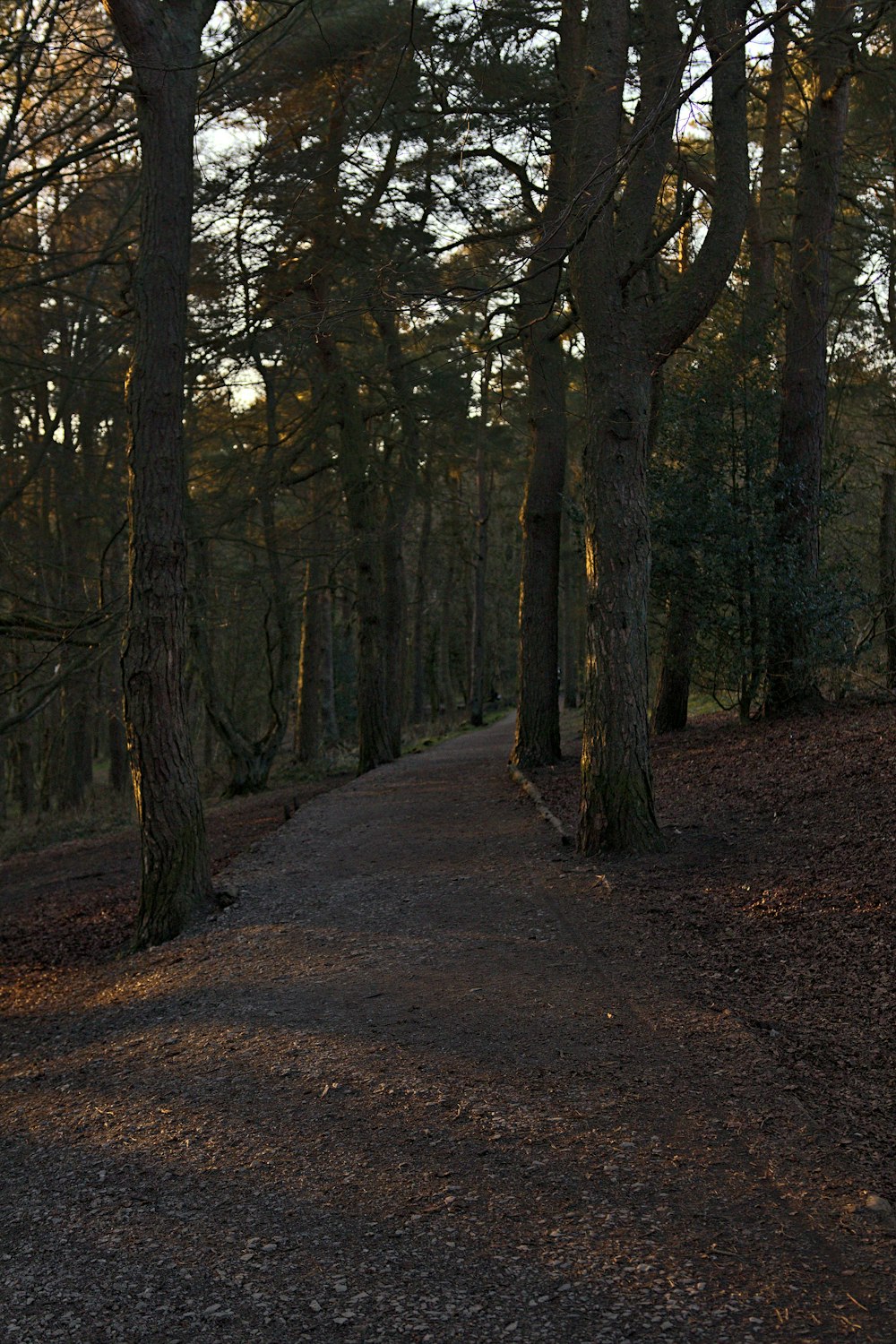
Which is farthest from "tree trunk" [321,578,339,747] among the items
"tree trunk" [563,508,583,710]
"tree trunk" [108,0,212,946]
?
"tree trunk" [108,0,212,946]

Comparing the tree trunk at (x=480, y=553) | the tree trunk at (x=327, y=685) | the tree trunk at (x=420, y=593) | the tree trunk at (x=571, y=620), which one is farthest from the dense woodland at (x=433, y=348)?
the tree trunk at (x=571, y=620)

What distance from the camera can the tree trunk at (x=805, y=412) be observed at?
41.9 ft

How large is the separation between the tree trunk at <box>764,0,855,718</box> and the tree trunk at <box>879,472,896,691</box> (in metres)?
0.79

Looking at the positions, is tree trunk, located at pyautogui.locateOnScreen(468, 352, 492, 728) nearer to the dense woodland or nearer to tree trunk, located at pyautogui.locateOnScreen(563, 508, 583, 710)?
the dense woodland

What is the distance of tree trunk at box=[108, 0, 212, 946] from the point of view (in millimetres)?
8203

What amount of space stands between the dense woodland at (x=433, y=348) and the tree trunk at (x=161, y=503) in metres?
0.03

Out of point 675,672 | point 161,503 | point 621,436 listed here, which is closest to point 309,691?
point 675,672

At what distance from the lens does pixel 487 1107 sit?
4398mm

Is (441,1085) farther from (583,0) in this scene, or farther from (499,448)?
(499,448)

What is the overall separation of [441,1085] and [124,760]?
22.1 meters

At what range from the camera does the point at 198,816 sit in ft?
27.8

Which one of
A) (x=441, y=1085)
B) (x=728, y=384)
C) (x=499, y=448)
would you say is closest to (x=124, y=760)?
(x=499, y=448)

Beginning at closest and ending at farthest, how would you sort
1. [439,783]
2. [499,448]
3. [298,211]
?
[298,211] → [439,783] → [499,448]

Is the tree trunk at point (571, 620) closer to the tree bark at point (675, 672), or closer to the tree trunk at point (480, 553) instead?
the tree trunk at point (480, 553)
